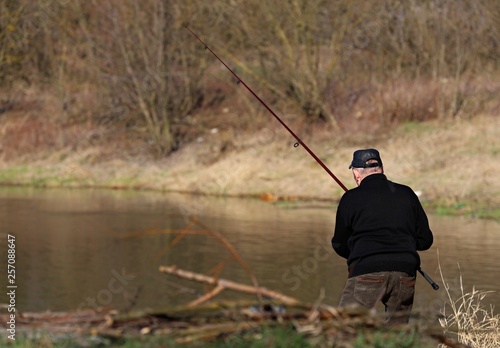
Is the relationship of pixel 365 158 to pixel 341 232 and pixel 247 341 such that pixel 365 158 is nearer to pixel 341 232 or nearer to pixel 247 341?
pixel 341 232

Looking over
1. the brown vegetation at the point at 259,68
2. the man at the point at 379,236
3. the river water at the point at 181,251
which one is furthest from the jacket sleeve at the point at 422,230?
the brown vegetation at the point at 259,68

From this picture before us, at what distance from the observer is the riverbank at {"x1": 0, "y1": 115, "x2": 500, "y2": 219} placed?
20641 mm

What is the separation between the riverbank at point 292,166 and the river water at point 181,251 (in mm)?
1279

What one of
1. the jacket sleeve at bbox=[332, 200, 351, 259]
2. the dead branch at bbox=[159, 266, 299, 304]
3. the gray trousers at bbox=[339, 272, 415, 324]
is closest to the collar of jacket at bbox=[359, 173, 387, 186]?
the jacket sleeve at bbox=[332, 200, 351, 259]

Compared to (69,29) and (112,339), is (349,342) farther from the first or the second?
(69,29)

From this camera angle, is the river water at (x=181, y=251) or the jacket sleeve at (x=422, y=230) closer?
the jacket sleeve at (x=422, y=230)

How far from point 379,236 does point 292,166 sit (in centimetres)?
1787

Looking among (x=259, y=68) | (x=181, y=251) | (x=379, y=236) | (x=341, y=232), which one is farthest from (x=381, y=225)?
(x=259, y=68)

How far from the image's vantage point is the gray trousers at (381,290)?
19.0 feet

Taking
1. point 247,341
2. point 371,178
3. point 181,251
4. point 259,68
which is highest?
point 259,68

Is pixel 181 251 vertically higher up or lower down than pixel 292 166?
lower down

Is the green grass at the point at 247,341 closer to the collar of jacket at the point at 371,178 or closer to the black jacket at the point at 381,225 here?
the black jacket at the point at 381,225

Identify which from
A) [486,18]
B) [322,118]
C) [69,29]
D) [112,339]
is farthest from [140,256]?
[69,29]

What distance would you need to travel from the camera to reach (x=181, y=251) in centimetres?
1464
